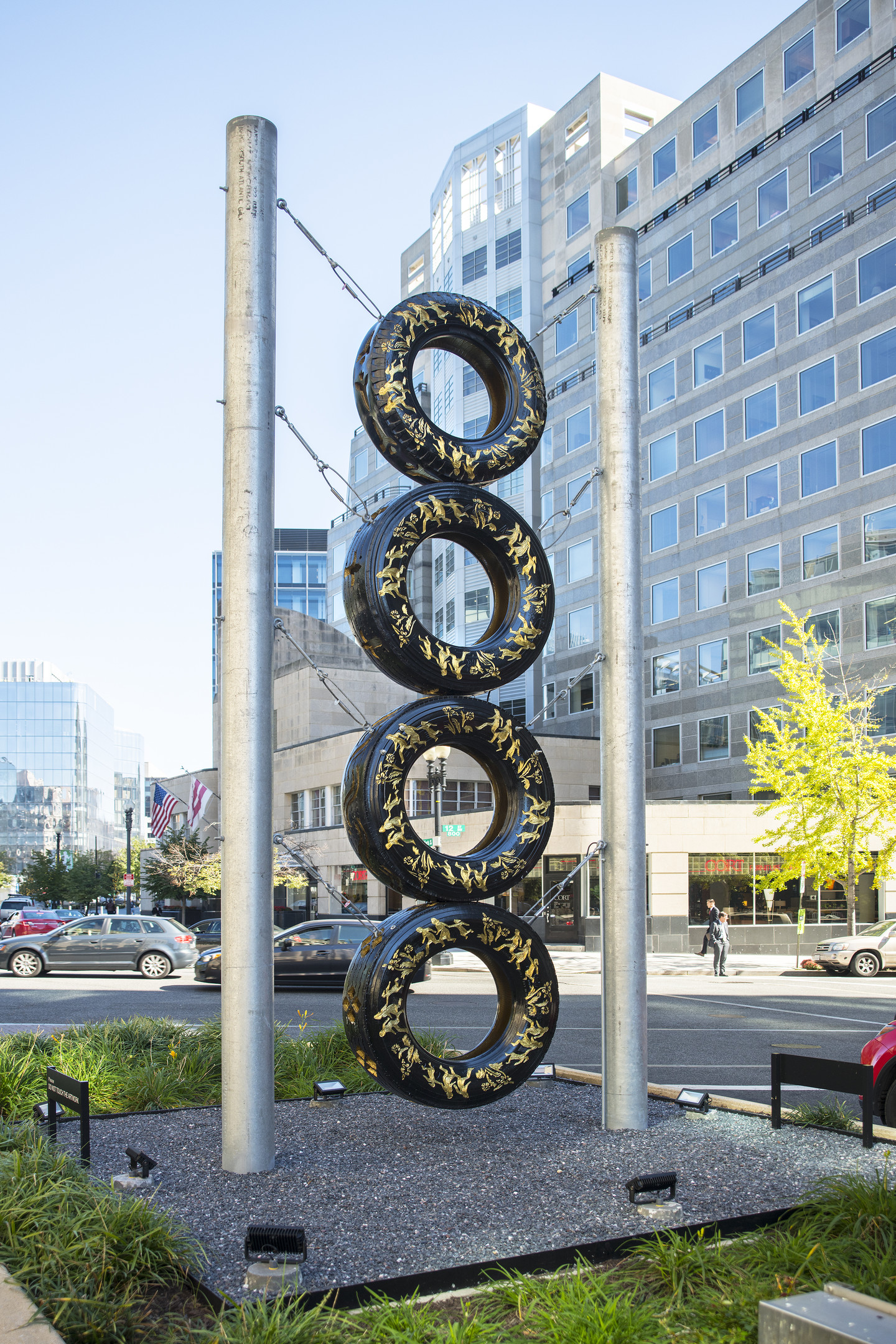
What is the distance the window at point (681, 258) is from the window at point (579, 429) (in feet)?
19.6

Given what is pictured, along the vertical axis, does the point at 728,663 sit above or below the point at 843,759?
above

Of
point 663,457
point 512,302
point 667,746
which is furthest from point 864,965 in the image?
point 512,302

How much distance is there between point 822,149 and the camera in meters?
37.5

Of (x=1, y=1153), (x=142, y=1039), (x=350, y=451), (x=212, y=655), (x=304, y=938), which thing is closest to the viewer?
(x=1, y=1153)

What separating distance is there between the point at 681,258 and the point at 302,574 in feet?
250

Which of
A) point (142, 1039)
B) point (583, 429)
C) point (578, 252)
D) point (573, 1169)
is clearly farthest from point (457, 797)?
point (573, 1169)

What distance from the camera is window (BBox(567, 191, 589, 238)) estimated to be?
48.6 metres

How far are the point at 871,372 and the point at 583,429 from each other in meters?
14.1

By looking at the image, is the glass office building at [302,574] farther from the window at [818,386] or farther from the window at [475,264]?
the window at [818,386]

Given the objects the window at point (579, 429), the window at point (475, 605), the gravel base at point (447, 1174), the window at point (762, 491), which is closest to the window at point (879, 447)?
the window at point (762, 491)

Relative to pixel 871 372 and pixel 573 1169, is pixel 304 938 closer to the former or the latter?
pixel 573 1169

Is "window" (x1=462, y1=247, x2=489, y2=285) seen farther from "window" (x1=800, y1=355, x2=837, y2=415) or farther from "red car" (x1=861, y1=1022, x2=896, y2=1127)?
"red car" (x1=861, y1=1022, x2=896, y2=1127)

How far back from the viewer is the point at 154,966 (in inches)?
1013

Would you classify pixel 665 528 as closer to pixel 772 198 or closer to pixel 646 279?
pixel 646 279
